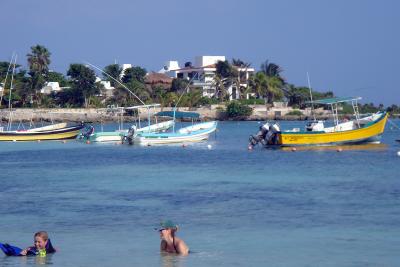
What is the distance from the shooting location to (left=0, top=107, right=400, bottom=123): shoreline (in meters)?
111

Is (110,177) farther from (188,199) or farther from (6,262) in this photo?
(6,262)

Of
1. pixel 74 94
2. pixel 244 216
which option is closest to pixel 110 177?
pixel 244 216

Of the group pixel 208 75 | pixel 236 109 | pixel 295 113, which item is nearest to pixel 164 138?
pixel 236 109

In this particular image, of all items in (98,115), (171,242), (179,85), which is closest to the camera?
(171,242)

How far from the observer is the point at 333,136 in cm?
5262

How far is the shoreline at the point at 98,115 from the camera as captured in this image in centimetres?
11056

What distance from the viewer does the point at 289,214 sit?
24.2 meters

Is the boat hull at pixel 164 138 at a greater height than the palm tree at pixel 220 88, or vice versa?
the palm tree at pixel 220 88

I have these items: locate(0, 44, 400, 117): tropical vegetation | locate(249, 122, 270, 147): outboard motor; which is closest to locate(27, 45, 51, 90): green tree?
locate(0, 44, 400, 117): tropical vegetation

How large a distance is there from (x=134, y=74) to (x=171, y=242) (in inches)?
4182

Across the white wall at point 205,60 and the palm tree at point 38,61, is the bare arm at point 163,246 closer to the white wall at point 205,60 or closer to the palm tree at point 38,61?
the palm tree at point 38,61

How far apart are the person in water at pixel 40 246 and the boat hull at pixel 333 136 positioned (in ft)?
117

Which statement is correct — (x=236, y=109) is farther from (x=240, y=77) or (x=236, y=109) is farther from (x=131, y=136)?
(x=131, y=136)

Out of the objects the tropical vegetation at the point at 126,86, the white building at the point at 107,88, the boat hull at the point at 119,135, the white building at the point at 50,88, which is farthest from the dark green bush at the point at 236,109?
the boat hull at the point at 119,135
